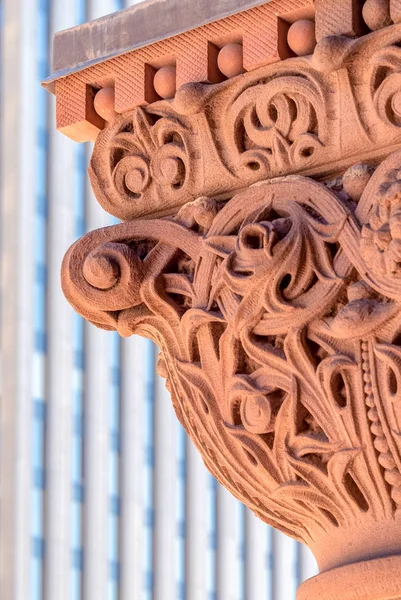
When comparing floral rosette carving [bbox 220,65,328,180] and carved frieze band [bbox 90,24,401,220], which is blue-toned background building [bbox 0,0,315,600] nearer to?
carved frieze band [bbox 90,24,401,220]

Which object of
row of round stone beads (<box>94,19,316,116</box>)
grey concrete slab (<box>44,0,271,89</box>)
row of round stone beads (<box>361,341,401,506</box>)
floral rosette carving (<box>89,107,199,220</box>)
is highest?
grey concrete slab (<box>44,0,271,89</box>)

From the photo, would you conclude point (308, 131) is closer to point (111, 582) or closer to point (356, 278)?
point (356, 278)

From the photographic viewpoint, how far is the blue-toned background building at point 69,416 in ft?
75.9

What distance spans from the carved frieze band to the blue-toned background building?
20.3 metres

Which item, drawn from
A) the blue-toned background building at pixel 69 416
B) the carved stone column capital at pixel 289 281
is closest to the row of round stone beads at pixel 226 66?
the carved stone column capital at pixel 289 281

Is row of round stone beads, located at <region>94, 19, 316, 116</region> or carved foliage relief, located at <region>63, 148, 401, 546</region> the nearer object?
carved foliage relief, located at <region>63, 148, 401, 546</region>

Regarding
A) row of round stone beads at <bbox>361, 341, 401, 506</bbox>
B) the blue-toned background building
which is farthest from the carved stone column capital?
the blue-toned background building

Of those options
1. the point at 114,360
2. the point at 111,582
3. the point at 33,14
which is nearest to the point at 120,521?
the point at 111,582

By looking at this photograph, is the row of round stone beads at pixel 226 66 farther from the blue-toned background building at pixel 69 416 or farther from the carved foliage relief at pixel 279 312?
the blue-toned background building at pixel 69 416

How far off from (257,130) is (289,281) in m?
0.32

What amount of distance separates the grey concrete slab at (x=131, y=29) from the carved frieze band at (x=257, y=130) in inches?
5.2

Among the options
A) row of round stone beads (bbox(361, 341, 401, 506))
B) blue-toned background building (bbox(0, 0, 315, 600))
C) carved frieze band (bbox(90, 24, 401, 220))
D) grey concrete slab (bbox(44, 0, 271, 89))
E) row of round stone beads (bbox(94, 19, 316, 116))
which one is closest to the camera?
row of round stone beads (bbox(361, 341, 401, 506))

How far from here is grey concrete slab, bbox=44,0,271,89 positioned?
2533mm

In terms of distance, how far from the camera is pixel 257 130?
2467mm
